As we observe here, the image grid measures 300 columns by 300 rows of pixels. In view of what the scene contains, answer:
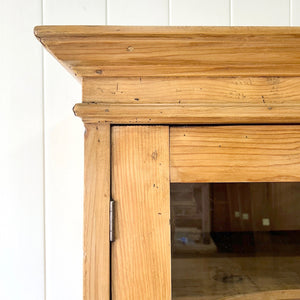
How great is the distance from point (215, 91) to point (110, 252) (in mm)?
202

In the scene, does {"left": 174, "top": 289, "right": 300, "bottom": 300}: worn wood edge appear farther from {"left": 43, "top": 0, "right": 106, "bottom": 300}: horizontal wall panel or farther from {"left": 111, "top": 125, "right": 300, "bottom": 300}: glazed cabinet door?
{"left": 43, "top": 0, "right": 106, "bottom": 300}: horizontal wall panel

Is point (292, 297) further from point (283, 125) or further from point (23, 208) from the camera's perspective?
point (23, 208)

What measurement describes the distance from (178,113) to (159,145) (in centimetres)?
4

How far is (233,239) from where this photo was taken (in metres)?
0.36

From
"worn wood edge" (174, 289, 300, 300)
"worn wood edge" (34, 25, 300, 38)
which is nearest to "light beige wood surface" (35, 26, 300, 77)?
"worn wood edge" (34, 25, 300, 38)

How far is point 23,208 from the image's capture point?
1.79ft

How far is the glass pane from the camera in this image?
32 cm

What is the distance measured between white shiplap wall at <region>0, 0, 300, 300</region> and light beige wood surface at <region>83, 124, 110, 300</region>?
26cm

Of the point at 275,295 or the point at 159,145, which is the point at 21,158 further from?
the point at 275,295

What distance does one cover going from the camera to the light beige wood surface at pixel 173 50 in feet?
0.82

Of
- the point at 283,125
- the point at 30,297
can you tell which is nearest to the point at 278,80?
the point at 283,125
